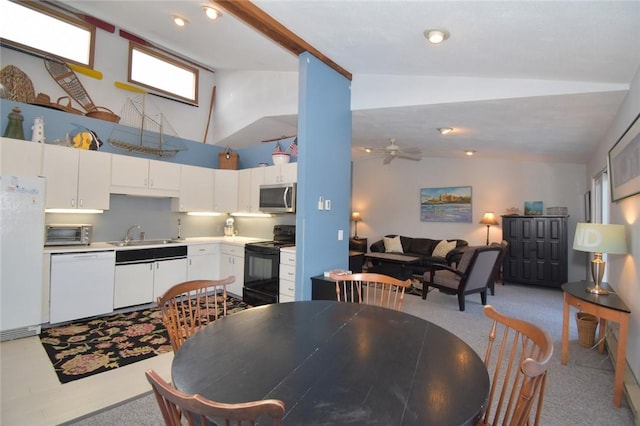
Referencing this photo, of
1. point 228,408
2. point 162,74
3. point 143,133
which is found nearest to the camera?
point 228,408

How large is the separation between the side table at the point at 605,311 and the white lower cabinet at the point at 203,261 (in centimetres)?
432

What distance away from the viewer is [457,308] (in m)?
4.54

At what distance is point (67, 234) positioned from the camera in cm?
380

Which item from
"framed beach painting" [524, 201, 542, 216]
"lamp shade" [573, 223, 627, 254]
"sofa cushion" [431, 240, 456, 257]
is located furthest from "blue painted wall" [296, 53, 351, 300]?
"framed beach painting" [524, 201, 542, 216]

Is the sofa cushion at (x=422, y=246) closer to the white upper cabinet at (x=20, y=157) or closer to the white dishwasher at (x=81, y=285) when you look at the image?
the white dishwasher at (x=81, y=285)

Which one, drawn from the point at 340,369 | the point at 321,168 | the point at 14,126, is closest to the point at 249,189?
the point at 321,168

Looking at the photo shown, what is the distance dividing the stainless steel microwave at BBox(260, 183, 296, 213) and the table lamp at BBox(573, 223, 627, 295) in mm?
3055

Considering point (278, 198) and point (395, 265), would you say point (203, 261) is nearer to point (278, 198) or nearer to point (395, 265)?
point (278, 198)

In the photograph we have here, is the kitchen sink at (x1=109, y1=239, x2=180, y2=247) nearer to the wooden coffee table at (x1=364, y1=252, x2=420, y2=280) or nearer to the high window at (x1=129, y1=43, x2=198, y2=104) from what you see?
the high window at (x1=129, y1=43, x2=198, y2=104)

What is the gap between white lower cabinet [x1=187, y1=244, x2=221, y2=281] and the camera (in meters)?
4.57

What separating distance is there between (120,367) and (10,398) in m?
0.66

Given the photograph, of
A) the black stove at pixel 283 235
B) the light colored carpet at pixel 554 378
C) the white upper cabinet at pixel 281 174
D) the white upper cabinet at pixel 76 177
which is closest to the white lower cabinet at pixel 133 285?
the white upper cabinet at pixel 76 177

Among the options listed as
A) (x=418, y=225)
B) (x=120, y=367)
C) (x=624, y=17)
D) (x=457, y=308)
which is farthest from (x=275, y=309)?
(x=418, y=225)

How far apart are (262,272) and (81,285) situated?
2037 millimetres
